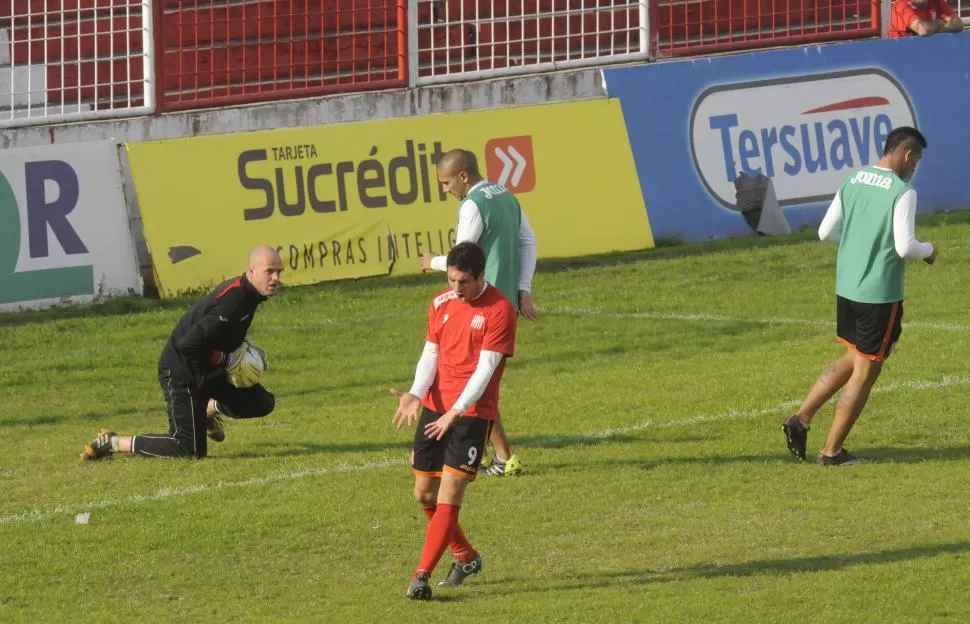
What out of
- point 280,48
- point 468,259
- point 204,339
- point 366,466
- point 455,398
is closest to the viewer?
point 468,259

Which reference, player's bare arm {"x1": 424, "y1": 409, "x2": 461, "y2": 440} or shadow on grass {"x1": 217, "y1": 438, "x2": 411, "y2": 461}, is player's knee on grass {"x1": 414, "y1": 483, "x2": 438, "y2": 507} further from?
shadow on grass {"x1": 217, "y1": 438, "x2": 411, "y2": 461}

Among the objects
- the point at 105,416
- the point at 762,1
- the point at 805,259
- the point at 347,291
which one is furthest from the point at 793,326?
the point at 762,1

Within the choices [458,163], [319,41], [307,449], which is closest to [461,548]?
[458,163]

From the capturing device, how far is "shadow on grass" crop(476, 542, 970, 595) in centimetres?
864

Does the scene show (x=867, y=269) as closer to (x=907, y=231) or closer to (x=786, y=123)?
(x=907, y=231)

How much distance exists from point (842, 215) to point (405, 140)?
7499 mm

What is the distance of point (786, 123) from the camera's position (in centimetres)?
1892

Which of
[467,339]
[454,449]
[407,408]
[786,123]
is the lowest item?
[454,449]

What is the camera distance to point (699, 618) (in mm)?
7957

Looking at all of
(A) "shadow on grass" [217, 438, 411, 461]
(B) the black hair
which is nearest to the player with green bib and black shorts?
(B) the black hair

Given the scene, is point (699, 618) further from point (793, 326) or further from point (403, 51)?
point (403, 51)

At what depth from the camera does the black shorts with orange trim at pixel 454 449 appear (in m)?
8.42

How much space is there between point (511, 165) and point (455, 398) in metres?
9.29

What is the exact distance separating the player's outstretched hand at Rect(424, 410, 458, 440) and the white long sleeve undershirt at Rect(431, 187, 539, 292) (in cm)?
154
